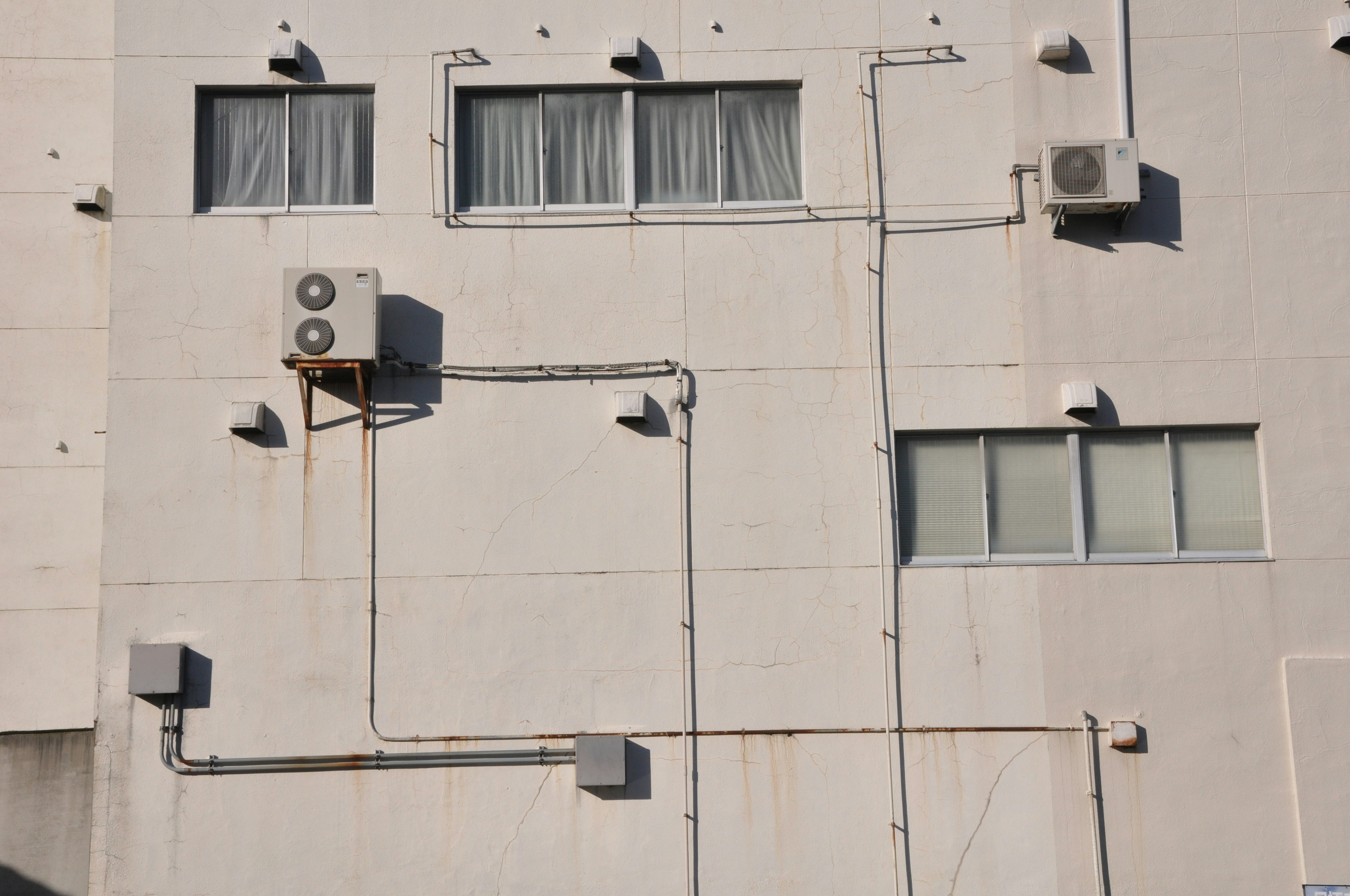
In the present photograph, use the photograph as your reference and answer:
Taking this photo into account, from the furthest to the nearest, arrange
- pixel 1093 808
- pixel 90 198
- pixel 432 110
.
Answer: pixel 90 198
pixel 432 110
pixel 1093 808

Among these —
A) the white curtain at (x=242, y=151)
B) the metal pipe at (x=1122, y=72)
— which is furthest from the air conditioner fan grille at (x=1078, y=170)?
the white curtain at (x=242, y=151)

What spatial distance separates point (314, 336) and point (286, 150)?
2.07 metres

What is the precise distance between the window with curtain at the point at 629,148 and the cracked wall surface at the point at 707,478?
251 millimetres

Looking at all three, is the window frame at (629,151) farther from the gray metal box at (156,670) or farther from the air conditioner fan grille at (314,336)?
the gray metal box at (156,670)

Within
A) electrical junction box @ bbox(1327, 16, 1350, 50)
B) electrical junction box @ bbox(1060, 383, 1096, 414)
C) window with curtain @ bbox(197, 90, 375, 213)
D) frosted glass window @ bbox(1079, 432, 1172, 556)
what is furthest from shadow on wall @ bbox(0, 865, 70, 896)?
electrical junction box @ bbox(1327, 16, 1350, 50)

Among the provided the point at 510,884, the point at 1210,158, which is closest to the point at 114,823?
the point at 510,884

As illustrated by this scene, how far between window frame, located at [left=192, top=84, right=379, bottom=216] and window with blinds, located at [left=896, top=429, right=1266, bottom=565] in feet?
18.0

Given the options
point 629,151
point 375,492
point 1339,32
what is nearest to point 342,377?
point 375,492

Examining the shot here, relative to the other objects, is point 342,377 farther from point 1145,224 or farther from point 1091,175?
point 1145,224

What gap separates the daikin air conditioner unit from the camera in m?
8.51

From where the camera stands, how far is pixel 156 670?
8125 mm

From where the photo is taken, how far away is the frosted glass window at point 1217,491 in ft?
28.3

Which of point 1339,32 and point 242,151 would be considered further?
point 242,151

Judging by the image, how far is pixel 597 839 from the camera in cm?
816
